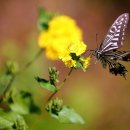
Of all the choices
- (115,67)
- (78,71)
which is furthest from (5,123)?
(78,71)

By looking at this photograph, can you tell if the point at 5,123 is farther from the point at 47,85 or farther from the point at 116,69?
the point at 116,69

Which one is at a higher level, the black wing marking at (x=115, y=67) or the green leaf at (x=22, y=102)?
the black wing marking at (x=115, y=67)

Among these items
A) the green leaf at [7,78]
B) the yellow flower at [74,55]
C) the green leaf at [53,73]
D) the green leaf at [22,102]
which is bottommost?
the green leaf at [22,102]

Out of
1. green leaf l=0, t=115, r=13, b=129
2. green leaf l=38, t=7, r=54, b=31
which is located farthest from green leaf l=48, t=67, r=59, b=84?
green leaf l=38, t=7, r=54, b=31

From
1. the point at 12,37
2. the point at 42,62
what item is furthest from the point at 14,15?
the point at 42,62

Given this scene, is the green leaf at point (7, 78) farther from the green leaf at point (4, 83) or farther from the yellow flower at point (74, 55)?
the yellow flower at point (74, 55)

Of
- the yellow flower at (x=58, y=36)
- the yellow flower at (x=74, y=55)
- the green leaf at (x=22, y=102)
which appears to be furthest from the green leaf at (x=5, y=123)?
the yellow flower at (x=58, y=36)
